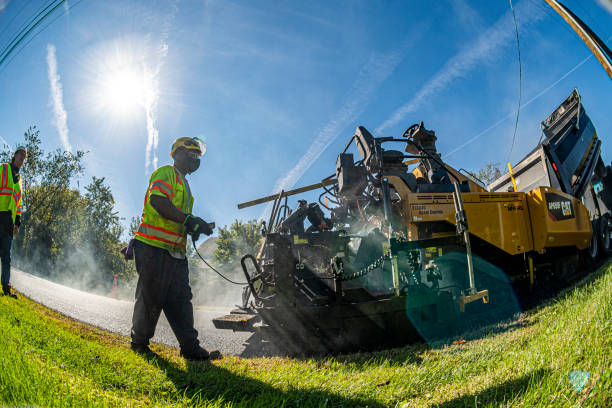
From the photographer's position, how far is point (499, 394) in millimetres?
1645

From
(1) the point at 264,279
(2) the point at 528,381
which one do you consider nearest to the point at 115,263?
(1) the point at 264,279

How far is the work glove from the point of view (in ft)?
9.55

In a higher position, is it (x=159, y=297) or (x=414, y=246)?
(x=414, y=246)

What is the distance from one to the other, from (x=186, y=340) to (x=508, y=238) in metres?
4.40

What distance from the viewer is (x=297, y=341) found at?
10.7 ft

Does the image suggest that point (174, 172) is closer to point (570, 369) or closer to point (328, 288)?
point (328, 288)

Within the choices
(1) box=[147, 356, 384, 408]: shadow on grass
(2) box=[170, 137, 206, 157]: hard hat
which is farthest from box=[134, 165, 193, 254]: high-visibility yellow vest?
(1) box=[147, 356, 384, 408]: shadow on grass

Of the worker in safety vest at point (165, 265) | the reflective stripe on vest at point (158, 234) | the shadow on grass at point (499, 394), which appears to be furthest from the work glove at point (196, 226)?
the shadow on grass at point (499, 394)

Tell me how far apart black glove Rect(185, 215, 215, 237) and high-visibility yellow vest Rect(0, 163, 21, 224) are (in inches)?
110

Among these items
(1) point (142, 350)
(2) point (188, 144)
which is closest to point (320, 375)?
(1) point (142, 350)

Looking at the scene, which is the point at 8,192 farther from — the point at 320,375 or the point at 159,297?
the point at 320,375

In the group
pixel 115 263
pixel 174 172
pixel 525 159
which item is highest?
pixel 525 159

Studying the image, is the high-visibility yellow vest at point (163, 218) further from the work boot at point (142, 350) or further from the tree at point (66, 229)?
the tree at point (66, 229)

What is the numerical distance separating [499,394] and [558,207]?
432cm
